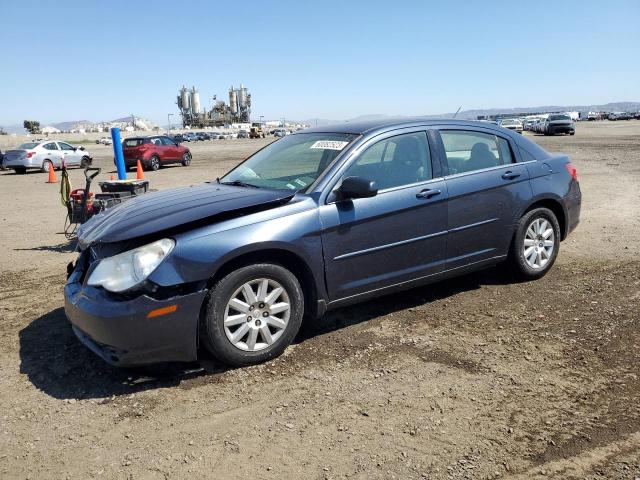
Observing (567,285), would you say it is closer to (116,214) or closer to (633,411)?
(633,411)

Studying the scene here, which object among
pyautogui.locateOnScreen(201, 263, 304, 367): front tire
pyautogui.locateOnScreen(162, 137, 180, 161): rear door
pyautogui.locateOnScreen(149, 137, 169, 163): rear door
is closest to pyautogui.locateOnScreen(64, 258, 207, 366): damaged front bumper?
pyautogui.locateOnScreen(201, 263, 304, 367): front tire

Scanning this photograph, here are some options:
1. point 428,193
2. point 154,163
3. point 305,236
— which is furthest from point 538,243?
point 154,163

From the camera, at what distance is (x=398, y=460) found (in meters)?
2.73

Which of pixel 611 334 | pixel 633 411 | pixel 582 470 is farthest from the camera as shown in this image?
pixel 611 334

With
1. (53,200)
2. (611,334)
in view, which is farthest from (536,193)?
(53,200)

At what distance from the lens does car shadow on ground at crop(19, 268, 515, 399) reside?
363 cm

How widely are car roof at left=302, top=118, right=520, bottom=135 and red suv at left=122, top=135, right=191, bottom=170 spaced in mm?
20766

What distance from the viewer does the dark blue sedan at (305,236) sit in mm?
3508

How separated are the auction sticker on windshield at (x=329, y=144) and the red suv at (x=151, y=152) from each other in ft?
69.2

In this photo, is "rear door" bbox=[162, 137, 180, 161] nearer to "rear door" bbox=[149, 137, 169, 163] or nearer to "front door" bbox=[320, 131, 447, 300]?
"rear door" bbox=[149, 137, 169, 163]

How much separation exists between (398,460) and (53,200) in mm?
13654

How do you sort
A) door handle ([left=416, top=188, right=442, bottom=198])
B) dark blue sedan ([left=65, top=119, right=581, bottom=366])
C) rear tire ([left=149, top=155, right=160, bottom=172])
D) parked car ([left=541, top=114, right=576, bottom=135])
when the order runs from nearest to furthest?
dark blue sedan ([left=65, top=119, right=581, bottom=366])
door handle ([left=416, top=188, right=442, bottom=198])
rear tire ([left=149, top=155, right=160, bottom=172])
parked car ([left=541, top=114, right=576, bottom=135])

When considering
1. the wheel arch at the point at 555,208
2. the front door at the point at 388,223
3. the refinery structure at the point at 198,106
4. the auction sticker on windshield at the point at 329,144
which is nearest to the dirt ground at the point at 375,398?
the front door at the point at 388,223

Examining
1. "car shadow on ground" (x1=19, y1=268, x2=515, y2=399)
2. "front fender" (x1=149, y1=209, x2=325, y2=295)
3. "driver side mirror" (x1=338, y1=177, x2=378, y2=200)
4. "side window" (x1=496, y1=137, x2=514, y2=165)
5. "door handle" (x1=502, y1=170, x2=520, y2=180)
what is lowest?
"car shadow on ground" (x1=19, y1=268, x2=515, y2=399)
